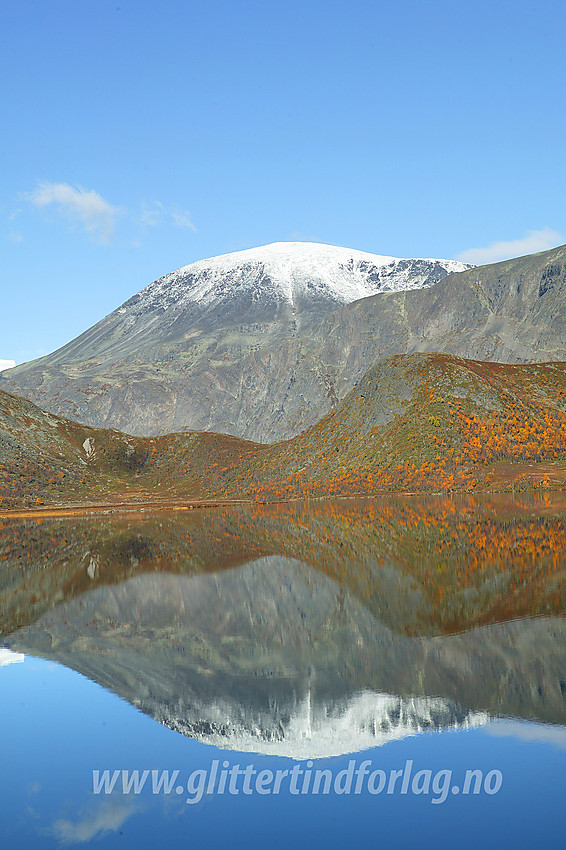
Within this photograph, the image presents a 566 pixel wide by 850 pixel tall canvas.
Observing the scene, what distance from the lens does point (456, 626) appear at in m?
20.2

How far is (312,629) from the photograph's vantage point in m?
21.7

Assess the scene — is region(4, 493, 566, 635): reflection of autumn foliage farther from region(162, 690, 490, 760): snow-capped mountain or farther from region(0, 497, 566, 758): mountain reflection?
region(162, 690, 490, 760): snow-capped mountain

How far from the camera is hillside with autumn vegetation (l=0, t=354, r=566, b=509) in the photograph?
331 ft

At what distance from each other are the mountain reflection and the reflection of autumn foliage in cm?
15

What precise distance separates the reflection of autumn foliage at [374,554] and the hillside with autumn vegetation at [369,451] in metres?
29.3

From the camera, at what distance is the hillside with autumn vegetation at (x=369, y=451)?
101 meters

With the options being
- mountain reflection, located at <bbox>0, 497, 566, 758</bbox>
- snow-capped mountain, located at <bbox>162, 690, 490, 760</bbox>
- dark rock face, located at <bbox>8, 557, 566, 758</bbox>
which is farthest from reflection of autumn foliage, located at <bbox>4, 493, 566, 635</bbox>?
snow-capped mountain, located at <bbox>162, 690, 490, 760</bbox>

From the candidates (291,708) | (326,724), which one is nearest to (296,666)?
(291,708)

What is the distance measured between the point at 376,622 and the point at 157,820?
1216cm

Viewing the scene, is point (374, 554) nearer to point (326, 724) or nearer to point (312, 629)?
point (312, 629)

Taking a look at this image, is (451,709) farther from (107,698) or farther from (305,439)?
(305,439)

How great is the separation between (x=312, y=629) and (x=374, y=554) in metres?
15.6

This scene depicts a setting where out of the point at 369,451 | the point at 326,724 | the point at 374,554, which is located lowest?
the point at 374,554

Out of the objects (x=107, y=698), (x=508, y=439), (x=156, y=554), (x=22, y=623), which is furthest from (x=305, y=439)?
(x=107, y=698)
